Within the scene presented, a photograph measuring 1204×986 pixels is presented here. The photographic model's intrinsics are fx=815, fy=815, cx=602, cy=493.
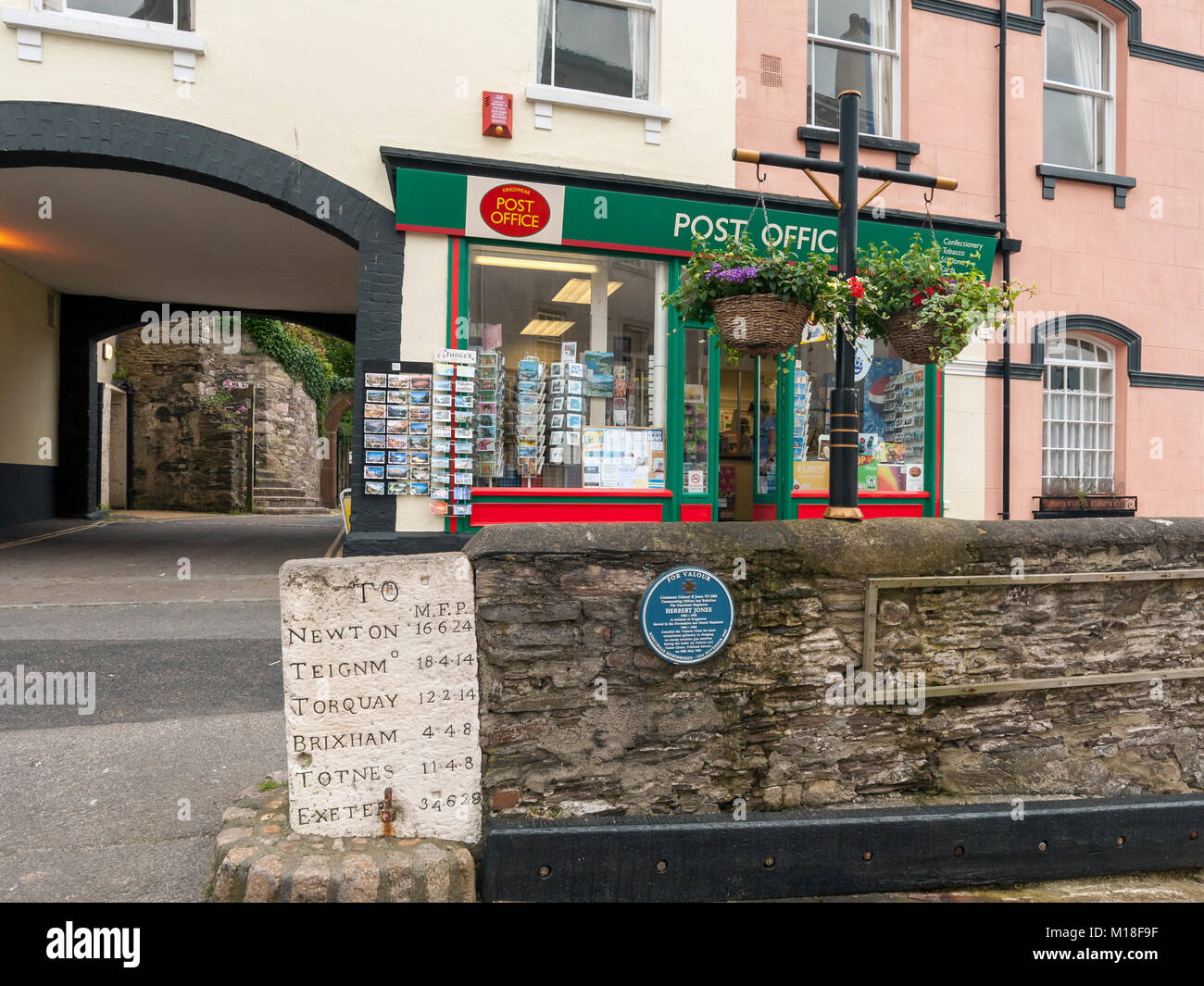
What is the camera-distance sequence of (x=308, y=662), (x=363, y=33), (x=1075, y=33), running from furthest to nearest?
(x=1075, y=33), (x=363, y=33), (x=308, y=662)

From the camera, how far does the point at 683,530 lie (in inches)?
139

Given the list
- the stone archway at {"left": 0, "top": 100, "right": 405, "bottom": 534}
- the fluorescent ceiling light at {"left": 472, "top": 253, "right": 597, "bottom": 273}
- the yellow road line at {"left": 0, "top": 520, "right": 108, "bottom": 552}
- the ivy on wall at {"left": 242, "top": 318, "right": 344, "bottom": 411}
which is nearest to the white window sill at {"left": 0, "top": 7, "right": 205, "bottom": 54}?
the stone archway at {"left": 0, "top": 100, "right": 405, "bottom": 534}

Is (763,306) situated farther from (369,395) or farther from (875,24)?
(875,24)

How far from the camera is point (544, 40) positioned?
8.59 meters

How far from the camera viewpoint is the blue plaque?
3.39 metres

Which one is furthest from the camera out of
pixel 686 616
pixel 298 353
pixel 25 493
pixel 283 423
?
pixel 298 353

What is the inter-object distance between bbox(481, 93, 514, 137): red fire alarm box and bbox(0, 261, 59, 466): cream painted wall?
340 inches

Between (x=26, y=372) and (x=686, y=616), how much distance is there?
45.2 ft

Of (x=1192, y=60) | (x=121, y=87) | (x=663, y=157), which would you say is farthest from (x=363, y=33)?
(x=1192, y=60)

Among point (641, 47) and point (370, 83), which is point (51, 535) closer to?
point (370, 83)

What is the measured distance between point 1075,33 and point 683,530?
36.0ft

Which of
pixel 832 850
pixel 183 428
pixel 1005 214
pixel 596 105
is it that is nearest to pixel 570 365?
pixel 596 105

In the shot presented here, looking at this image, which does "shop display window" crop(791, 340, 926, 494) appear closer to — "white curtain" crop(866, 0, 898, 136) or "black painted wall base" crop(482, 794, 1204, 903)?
"white curtain" crop(866, 0, 898, 136)
